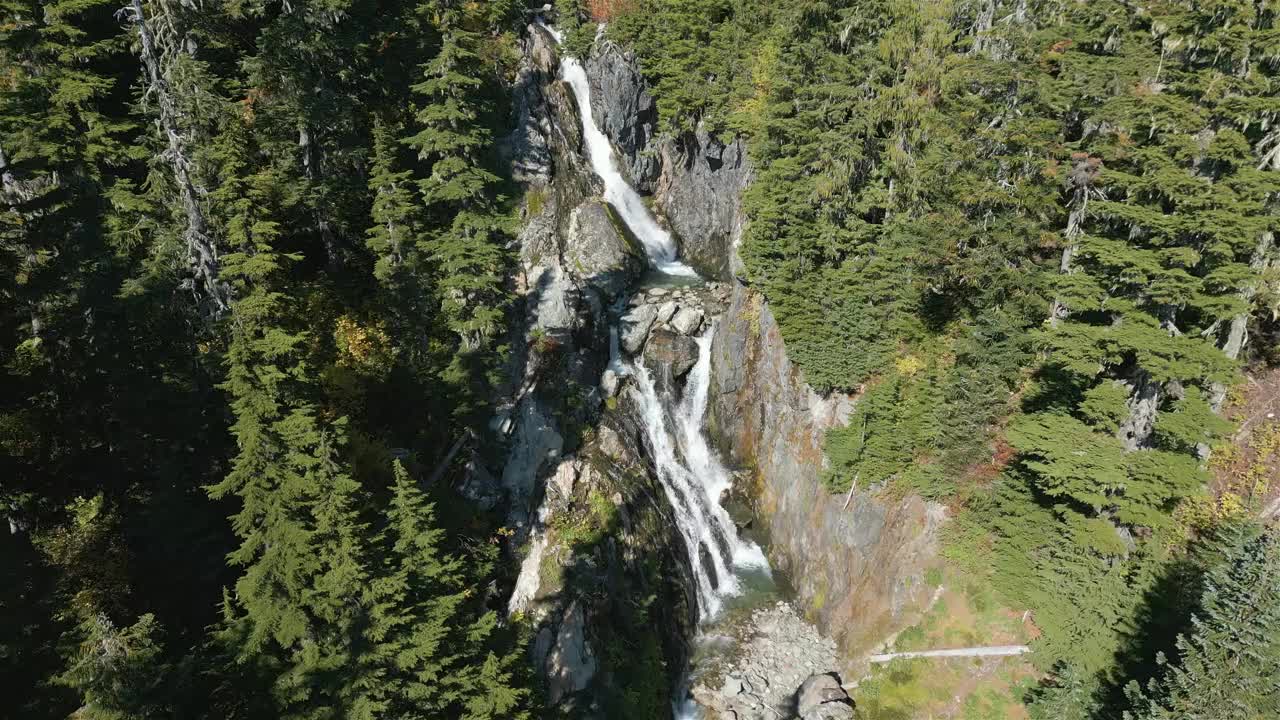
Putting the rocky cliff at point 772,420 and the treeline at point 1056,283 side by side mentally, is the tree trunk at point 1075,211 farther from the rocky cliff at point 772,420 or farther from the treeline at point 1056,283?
the rocky cliff at point 772,420

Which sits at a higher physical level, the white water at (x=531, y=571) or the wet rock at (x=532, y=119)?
the wet rock at (x=532, y=119)

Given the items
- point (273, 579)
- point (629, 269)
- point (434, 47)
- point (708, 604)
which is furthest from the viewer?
point (629, 269)

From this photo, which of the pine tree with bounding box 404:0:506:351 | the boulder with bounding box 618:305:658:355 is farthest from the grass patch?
the pine tree with bounding box 404:0:506:351

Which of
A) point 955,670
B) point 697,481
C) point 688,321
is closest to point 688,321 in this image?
point 688,321

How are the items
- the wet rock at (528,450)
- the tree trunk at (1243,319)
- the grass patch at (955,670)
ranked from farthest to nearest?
the wet rock at (528,450)
the grass patch at (955,670)
the tree trunk at (1243,319)

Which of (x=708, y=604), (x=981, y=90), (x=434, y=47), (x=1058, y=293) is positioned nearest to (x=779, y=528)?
(x=708, y=604)

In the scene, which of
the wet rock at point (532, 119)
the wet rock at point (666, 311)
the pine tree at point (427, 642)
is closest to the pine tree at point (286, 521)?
the pine tree at point (427, 642)

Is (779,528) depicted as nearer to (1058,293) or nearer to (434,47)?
(1058,293)
